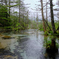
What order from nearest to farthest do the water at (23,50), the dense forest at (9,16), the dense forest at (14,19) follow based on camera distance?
the water at (23,50)
the dense forest at (14,19)
the dense forest at (9,16)

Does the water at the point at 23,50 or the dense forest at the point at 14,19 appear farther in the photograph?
the dense forest at the point at 14,19

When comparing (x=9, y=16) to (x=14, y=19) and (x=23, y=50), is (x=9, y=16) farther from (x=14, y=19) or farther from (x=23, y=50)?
(x=23, y=50)

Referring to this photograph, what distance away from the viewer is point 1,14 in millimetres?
19562

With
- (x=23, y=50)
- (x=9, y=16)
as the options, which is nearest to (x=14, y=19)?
(x=9, y=16)

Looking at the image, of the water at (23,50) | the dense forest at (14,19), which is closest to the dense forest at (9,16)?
the dense forest at (14,19)

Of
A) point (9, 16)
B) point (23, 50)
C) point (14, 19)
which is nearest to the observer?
point (23, 50)

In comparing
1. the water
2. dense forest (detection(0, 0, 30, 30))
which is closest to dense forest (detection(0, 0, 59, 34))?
dense forest (detection(0, 0, 30, 30))

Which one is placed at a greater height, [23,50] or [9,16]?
[9,16]

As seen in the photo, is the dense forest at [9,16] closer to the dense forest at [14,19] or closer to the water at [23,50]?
the dense forest at [14,19]

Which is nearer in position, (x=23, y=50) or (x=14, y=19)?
(x=23, y=50)

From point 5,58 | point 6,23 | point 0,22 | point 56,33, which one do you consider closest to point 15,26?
point 6,23

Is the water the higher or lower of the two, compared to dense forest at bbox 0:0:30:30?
lower

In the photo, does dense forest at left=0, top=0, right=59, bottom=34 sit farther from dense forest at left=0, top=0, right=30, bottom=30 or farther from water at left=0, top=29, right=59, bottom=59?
water at left=0, top=29, right=59, bottom=59

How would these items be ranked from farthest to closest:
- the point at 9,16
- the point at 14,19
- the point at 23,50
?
the point at 14,19
the point at 9,16
the point at 23,50
